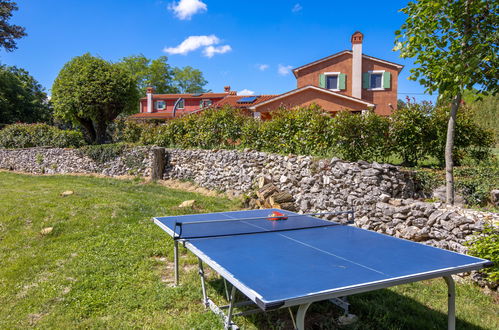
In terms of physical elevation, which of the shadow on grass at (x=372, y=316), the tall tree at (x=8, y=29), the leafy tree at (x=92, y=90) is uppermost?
the tall tree at (x=8, y=29)

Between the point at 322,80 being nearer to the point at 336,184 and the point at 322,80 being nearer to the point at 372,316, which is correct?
the point at 336,184

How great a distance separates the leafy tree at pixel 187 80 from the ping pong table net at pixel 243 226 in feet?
201

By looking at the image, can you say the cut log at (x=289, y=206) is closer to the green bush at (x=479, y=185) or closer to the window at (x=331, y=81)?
the green bush at (x=479, y=185)

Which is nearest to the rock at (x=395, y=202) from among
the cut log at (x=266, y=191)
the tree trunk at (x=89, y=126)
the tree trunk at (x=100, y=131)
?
the cut log at (x=266, y=191)

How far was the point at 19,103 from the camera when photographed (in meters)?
37.6

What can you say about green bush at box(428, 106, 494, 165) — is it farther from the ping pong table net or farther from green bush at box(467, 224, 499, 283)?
the ping pong table net

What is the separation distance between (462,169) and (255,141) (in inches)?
244

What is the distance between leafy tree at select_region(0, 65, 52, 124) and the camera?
1393 inches

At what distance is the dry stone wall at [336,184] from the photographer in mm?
5465

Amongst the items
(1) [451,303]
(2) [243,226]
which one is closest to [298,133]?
(2) [243,226]

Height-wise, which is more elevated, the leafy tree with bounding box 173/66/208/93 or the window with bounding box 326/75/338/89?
the leafy tree with bounding box 173/66/208/93

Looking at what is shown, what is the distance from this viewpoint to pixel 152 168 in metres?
14.6

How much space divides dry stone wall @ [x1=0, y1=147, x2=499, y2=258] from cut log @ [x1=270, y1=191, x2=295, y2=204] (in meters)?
0.18

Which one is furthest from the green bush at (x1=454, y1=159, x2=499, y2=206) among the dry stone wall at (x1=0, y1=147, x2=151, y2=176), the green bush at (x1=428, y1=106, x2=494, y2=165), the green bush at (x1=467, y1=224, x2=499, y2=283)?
the dry stone wall at (x1=0, y1=147, x2=151, y2=176)
